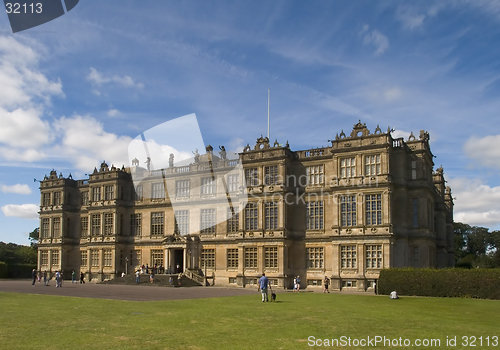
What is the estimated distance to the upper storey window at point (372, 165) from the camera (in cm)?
4341

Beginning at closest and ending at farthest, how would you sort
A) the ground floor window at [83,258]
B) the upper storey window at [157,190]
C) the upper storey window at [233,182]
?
1. the upper storey window at [233,182]
2. the upper storey window at [157,190]
3. the ground floor window at [83,258]

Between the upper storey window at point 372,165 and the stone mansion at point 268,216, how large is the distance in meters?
0.09

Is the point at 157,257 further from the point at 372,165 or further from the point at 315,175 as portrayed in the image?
the point at 372,165

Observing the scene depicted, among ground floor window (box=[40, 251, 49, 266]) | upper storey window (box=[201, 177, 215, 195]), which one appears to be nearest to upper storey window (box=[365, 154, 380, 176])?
upper storey window (box=[201, 177, 215, 195])

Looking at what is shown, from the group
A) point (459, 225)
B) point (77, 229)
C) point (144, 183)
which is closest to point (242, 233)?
point (144, 183)

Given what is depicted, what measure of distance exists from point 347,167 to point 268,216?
9572 mm

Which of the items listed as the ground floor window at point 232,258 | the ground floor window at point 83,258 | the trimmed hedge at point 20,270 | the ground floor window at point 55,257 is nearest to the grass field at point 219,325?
A: the ground floor window at point 232,258

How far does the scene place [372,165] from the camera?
1718 inches

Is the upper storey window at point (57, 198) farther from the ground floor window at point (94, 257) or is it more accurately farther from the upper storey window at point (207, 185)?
the upper storey window at point (207, 185)

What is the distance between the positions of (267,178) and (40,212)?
36.3 meters

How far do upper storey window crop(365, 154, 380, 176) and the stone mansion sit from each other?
0.30 feet

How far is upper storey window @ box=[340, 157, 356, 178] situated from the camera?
4453 cm

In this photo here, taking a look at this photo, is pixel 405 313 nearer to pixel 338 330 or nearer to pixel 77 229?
pixel 338 330

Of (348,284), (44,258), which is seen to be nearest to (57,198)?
(44,258)
